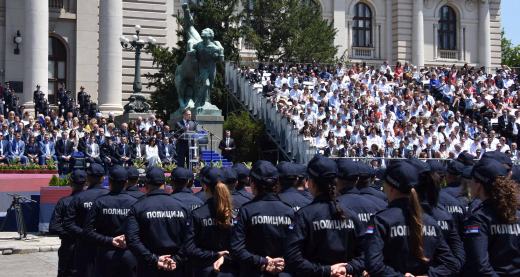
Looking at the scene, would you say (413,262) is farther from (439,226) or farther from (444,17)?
(444,17)

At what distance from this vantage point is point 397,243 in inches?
254

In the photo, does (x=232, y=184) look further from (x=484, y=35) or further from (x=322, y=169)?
(x=484, y=35)

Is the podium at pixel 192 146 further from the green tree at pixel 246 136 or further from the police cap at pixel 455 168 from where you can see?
the police cap at pixel 455 168

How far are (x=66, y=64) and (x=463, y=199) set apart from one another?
38453mm

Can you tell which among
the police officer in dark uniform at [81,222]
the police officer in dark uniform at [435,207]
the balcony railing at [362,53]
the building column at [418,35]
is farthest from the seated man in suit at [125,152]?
the building column at [418,35]

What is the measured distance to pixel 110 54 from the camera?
42.8 metres

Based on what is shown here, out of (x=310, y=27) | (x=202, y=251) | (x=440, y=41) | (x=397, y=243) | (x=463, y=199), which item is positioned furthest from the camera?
(x=440, y=41)

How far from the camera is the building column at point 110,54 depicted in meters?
42.6

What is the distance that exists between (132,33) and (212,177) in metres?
38.9

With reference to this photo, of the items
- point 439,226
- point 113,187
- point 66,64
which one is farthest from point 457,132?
point 439,226

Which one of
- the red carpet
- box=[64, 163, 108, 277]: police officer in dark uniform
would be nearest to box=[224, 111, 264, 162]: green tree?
the red carpet

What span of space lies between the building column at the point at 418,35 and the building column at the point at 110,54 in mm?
20503

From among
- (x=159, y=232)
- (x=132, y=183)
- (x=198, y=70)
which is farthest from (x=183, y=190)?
(x=198, y=70)

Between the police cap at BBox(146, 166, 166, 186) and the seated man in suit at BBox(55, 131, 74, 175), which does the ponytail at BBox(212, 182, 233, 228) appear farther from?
the seated man in suit at BBox(55, 131, 74, 175)
